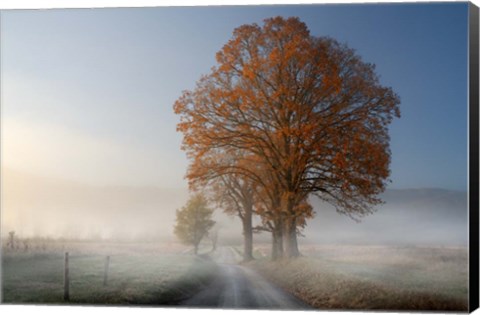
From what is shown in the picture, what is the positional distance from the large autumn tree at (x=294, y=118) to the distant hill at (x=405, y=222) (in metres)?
0.22

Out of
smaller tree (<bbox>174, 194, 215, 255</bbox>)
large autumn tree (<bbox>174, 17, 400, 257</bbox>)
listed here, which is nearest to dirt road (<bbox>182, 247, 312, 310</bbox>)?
smaller tree (<bbox>174, 194, 215, 255</bbox>)

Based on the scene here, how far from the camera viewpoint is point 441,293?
16578 millimetres

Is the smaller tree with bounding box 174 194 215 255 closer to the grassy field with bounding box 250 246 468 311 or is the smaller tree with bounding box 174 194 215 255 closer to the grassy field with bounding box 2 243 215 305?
the grassy field with bounding box 2 243 215 305

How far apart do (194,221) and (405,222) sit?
386 centimetres

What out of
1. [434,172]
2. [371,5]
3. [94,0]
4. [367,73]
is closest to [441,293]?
[434,172]

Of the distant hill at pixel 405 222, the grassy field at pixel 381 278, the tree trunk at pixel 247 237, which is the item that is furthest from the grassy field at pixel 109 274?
the distant hill at pixel 405 222

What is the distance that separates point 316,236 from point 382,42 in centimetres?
368

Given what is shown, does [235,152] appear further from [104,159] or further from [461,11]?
[461,11]

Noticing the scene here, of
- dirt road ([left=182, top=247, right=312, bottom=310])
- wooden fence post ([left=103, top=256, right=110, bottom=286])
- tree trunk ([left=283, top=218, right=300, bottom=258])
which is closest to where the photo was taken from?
dirt road ([left=182, top=247, right=312, bottom=310])

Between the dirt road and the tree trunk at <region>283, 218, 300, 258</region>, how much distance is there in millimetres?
686

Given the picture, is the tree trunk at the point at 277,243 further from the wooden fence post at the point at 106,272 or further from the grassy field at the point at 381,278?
the wooden fence post at the point at 106,272

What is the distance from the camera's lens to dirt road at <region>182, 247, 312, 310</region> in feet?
56.4

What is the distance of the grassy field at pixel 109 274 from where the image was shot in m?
17.7

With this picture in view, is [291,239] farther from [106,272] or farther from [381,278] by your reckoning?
[106,272]
